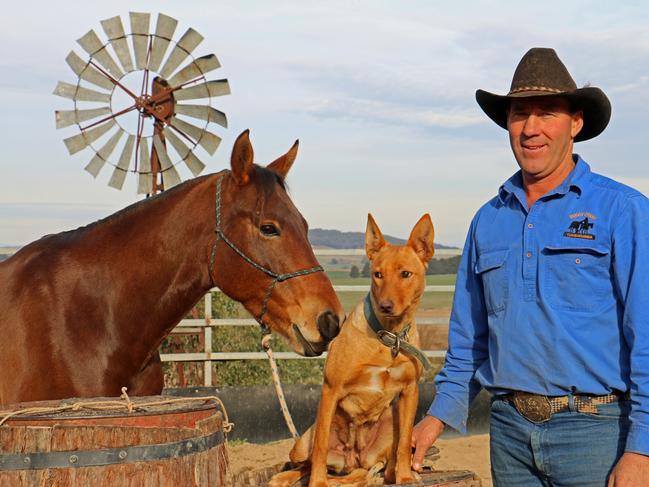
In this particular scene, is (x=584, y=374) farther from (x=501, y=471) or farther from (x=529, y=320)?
(x=501, y=471)

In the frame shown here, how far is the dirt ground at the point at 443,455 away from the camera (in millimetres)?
7883

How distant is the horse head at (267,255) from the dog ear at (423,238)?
0.57 metres

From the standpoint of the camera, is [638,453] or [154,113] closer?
[638,453]

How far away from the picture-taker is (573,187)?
2.90 meters

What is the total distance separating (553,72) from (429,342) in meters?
11.4

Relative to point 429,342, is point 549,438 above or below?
above

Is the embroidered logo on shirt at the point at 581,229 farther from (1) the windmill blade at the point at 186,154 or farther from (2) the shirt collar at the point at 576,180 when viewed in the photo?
(1) the windmill blade at the point at 186,154

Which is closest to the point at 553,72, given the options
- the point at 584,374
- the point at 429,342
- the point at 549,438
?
the point at 584,374

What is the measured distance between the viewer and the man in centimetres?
268

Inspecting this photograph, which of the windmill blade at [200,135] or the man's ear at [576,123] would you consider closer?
the man's ear at [576,123]

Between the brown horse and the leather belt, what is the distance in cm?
98

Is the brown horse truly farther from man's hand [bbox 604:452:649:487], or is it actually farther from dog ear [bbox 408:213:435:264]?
man's hand [bbox 604:452:649:487]

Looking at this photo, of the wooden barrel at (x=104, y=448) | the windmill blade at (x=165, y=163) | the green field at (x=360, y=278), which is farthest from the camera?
the green field at (x=360, y=278)

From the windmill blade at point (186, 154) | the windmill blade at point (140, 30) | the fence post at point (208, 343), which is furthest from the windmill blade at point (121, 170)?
the fence post at point (208, 343)
